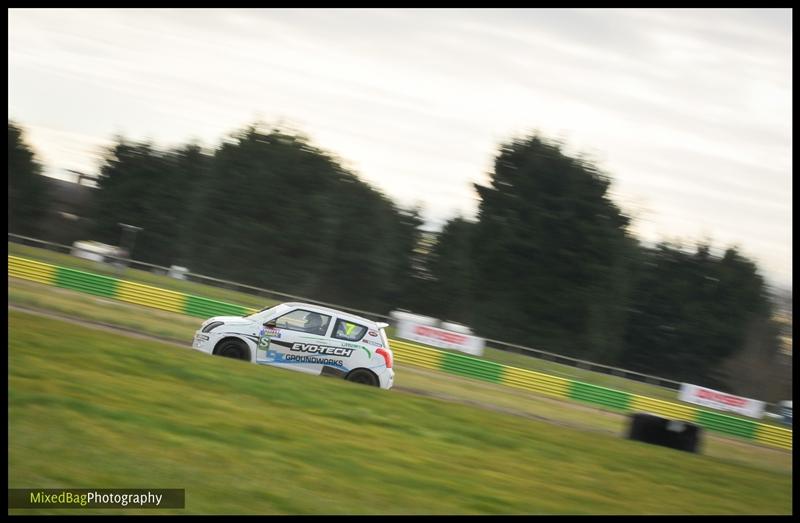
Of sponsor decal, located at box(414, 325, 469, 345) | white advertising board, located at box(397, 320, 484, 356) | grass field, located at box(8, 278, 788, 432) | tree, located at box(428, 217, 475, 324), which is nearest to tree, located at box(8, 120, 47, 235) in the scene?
tree, located at box(428, 217, 475, 324)

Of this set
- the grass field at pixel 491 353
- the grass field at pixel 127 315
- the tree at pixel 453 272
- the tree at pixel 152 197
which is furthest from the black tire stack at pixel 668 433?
the tree at pixel 152 197

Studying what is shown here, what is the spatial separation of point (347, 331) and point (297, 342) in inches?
38.4

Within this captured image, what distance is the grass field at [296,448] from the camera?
27.8ft

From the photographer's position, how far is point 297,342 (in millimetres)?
16656

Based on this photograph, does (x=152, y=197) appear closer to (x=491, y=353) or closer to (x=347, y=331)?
(x=491, y=353)

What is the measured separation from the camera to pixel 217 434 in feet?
A: 33.3

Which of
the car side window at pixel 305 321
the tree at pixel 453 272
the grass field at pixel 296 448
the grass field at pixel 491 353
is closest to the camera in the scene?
the grass field at pixel 296 448

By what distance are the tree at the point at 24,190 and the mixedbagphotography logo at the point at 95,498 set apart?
188 ft

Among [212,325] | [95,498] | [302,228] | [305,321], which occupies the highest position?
[302,228]

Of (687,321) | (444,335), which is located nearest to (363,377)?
(444,335)

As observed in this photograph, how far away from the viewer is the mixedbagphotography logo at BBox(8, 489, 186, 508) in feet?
23.5

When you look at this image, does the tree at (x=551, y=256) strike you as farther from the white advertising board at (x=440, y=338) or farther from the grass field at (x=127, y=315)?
the grass field at (x=127, y=315)

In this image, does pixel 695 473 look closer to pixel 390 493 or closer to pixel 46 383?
pixel 390 493

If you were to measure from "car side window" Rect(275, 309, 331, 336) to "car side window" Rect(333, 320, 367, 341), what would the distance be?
0.21m
